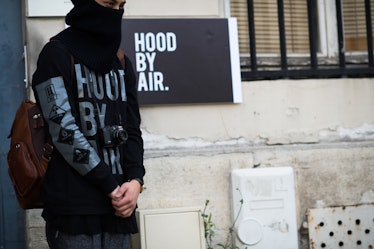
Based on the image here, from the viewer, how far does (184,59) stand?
16.3ft

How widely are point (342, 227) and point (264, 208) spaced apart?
649mm

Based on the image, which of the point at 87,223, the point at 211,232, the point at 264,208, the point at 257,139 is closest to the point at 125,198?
the point at 87,223

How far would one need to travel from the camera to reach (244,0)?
17.4ft

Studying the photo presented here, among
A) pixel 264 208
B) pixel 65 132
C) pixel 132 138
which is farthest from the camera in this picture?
pixel 264 208

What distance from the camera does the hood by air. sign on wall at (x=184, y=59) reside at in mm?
4879

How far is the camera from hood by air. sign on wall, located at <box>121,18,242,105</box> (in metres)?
4.88

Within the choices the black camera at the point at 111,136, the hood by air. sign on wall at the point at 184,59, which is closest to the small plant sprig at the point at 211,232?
the hood by air. sign on wall at the point at 184,59

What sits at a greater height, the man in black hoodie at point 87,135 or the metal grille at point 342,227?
the man in black hoodie at point 87,135

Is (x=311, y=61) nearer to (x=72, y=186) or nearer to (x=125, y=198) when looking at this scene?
(x=125, y=198)

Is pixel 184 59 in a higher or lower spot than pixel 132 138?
higher

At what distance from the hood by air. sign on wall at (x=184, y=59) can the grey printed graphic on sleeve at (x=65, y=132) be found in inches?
78.3

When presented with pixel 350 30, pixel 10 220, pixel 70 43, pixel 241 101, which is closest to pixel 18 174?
pixel 70 43

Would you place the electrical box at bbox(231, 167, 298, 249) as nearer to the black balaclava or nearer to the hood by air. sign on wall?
the hood by air. sign on wall

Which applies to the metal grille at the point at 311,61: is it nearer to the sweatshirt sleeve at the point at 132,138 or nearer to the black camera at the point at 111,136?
the sweatshirt sleeve at the point at 132,138
